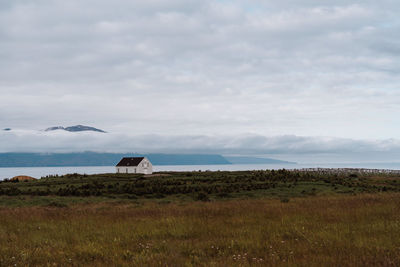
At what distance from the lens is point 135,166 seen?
8856 centimetres

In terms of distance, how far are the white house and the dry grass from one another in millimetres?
74185

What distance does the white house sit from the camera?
8814 cm

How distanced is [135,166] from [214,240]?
80.8 m

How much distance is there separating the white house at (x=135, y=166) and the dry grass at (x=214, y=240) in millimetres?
74185

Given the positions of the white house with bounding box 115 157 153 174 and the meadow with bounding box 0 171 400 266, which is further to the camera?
the white house with bounding box 115 157 153 174

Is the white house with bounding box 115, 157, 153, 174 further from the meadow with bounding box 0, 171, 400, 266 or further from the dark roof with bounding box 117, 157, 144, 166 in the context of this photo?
the meadow with bounding box 0, 171, 400, 266

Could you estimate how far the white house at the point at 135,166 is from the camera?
3470 inches

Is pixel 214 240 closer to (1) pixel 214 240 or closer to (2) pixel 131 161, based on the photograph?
(1) pixel 214 240

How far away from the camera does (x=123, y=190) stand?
128 feet

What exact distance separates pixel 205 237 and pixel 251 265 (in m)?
3.42

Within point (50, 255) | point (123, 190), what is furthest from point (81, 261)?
point (123, 190)

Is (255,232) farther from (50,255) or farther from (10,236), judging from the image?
(10,236)

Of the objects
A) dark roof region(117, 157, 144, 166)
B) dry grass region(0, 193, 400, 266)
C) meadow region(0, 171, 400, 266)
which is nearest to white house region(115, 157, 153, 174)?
dark roof region(117, 157, 144, 166)

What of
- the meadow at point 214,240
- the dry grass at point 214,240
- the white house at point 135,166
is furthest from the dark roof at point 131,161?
the dry grass at point 214,240
